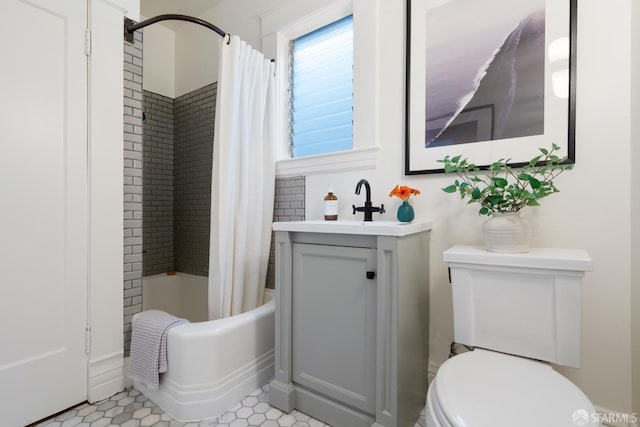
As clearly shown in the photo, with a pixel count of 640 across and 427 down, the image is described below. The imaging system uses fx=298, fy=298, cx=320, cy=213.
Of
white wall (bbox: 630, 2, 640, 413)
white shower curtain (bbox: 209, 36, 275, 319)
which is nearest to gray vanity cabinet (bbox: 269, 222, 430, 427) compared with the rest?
white shower curtain (bbox: 209, 36, 275, 319)

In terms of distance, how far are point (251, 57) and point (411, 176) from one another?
1.24 m

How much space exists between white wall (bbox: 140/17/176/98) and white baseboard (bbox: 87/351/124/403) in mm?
2197

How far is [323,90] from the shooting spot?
2027 mm

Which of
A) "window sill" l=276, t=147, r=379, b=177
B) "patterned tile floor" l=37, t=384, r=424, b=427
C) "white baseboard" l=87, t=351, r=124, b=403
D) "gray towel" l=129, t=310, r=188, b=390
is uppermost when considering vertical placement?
"window sill" l=276, t=147, r=379, b=177

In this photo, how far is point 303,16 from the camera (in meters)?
1.99

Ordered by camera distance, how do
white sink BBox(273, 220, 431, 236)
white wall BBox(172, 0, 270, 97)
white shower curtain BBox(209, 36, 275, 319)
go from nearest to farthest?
1. white sink BBox(273, 220, 431, 236)
2. white shower curtain BBox(209, 36, 275, 319)
3. white wall BBox(172, 0, 270, 97)

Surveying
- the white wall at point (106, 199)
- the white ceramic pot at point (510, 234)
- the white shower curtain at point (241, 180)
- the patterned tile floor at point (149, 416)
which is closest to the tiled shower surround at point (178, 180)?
the white shower curtain at point (241, 180)

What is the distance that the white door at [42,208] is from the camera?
1.23 m

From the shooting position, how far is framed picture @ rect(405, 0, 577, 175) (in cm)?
126

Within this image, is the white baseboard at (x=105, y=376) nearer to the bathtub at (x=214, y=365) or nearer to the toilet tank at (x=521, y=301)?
the bathtub at (x=214, y=365)

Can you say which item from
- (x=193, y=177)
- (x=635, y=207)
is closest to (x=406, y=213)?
(x=635, y=207)

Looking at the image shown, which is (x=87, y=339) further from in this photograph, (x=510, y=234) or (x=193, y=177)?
(x=510, y=234)

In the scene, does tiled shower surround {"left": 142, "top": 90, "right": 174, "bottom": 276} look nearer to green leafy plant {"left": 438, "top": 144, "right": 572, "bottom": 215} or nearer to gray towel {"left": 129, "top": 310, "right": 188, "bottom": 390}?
gray towel {"left": 129, "top": 310, "right": 188, "bottom": 390}

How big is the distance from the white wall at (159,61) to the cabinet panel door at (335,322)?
2305 mm
